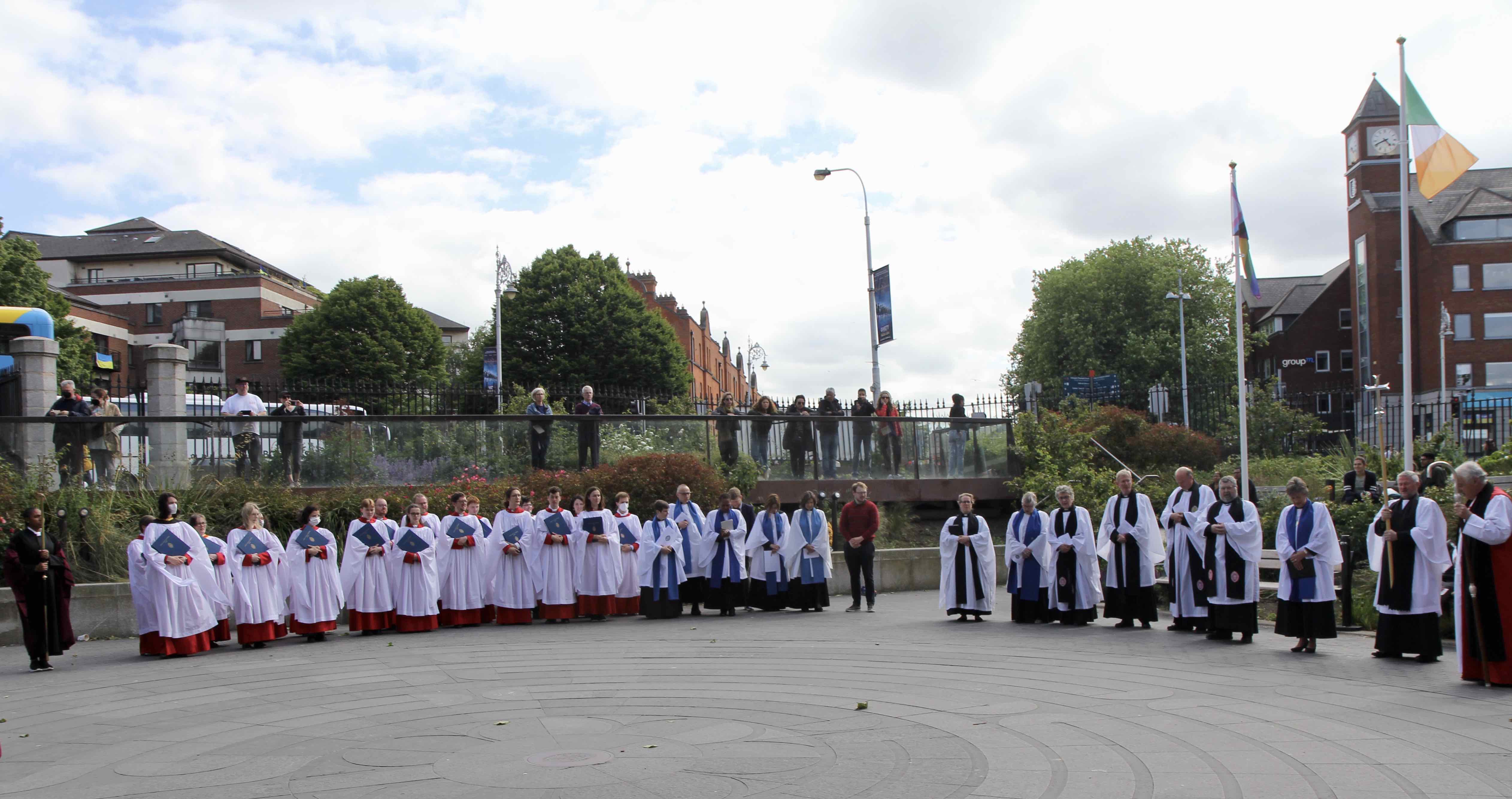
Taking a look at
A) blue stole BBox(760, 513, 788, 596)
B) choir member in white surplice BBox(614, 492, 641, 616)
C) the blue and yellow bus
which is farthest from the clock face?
the blue and yellow bus

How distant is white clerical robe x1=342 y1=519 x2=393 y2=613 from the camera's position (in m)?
15.2

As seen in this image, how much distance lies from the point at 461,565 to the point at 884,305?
1378cm

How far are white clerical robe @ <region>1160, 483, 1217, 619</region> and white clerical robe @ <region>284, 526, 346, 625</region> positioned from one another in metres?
10.5

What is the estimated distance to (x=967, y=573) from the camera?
614 inches

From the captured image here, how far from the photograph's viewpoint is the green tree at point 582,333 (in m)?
55.1

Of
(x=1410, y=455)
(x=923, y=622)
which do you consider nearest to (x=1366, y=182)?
(x=1410, y=455)

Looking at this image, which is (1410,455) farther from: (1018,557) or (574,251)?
(574,251)

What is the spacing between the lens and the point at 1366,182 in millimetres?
64438

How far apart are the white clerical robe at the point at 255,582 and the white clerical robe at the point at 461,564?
85.2 inches

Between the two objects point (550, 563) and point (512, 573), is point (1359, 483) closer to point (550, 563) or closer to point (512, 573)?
point (550, 563)

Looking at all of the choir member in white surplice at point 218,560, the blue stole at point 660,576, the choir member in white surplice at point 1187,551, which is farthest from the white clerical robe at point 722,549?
the choir member in white surplice at point 218,560

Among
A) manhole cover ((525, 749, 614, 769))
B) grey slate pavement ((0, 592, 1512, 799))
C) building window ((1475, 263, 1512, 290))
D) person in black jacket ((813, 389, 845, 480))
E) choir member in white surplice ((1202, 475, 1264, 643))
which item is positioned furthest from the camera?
building window ((1475, 263, 1512, 290))

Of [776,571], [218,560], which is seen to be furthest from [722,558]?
[218,560]

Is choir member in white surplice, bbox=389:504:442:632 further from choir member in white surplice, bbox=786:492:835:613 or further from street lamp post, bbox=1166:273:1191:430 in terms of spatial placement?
street lamp post, bbox=1166:273:1191:430
